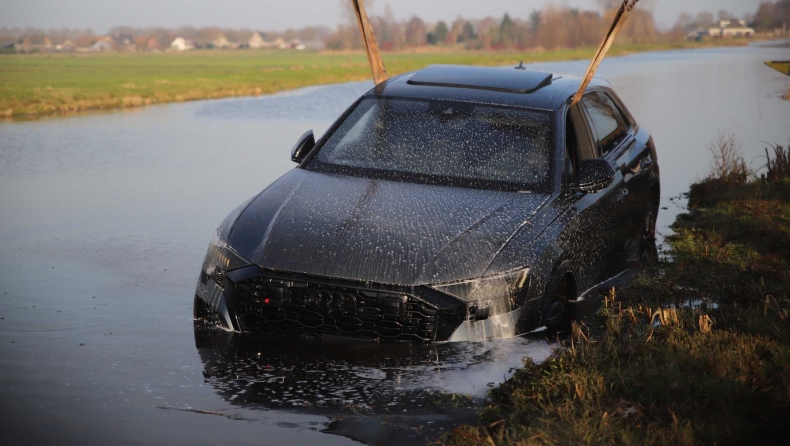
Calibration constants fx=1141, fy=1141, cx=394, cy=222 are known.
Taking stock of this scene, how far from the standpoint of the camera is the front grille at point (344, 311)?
19.0 ft

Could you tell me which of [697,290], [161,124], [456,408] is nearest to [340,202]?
[456,408]

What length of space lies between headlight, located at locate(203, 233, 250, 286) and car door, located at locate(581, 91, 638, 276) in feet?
9.14

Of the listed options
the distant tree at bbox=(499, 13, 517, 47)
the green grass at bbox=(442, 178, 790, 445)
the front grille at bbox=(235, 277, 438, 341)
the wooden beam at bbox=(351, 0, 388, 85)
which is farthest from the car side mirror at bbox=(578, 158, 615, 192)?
the distant tree at bbox=(499, 13, 517, 47)

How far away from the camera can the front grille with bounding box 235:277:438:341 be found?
228 inches

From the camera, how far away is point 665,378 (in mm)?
5371

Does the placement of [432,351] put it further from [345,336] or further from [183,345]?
[183,345]

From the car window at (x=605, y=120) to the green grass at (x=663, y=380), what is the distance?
3.63 ft

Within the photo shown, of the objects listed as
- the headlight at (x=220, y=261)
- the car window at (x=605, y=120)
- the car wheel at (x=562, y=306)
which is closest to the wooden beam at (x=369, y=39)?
the car window at (x=605, y=120)

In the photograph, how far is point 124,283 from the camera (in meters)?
8.33

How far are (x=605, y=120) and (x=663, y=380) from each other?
3699 millimetres

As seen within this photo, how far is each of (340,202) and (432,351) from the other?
1102mm

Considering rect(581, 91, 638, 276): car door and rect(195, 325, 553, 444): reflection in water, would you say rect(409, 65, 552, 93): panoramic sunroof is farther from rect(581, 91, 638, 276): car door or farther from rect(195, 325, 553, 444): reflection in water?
rect(195, 325, 553, 444): reflection in water

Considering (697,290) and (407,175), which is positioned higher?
(407,175)

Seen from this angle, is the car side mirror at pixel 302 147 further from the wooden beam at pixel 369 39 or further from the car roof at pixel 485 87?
the wooden beam at pixel 369 39
